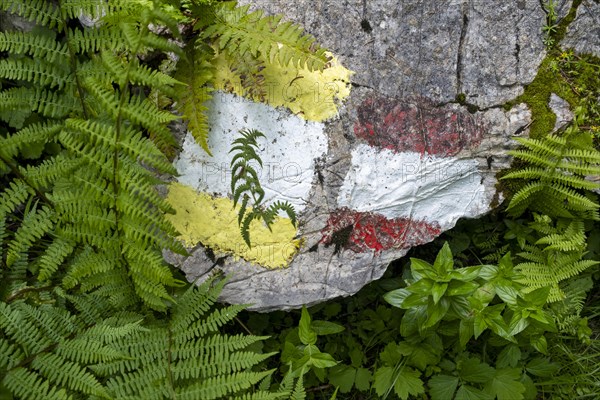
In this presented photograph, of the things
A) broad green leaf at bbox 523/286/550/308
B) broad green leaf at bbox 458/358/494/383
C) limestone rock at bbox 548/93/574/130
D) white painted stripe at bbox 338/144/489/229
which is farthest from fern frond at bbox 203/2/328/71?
broad green leaf at bbox 458/358/494/383

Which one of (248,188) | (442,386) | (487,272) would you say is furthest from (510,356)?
(248,188)

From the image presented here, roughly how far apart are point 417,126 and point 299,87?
754 millimetres

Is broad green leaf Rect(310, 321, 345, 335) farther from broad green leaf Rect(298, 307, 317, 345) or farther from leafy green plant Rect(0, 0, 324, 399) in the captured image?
leafy green plant Rect(0, 0, 324, 399)

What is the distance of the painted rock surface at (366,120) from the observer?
3279mm

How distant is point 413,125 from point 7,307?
8.10 feet

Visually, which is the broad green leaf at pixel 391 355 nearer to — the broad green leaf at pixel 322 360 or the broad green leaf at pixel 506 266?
the broad green leaf at pixel 322 360

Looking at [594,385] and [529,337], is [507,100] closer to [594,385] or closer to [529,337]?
[529,337]

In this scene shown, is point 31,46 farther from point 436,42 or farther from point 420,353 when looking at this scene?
point 420,353

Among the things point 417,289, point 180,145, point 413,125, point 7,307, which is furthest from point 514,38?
point 7,307

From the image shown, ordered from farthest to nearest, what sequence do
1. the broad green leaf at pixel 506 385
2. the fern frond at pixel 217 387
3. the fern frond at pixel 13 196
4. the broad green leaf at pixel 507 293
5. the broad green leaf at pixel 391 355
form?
the broad green leaf at pixel 391 355, the broad green leaf at pixel 506 385, the broad green leaf at pixel 507 293, the fern frond at pixel 13 196, the fern frond at pixel 217 387

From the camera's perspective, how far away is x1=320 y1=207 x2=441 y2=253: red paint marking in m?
3.31

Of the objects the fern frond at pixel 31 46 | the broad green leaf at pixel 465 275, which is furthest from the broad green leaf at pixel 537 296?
the fern frond at pixel 31 46

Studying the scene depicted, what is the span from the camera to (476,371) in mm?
3262

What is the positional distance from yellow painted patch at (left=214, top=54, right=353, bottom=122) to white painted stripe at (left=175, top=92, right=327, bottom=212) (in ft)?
0.16
